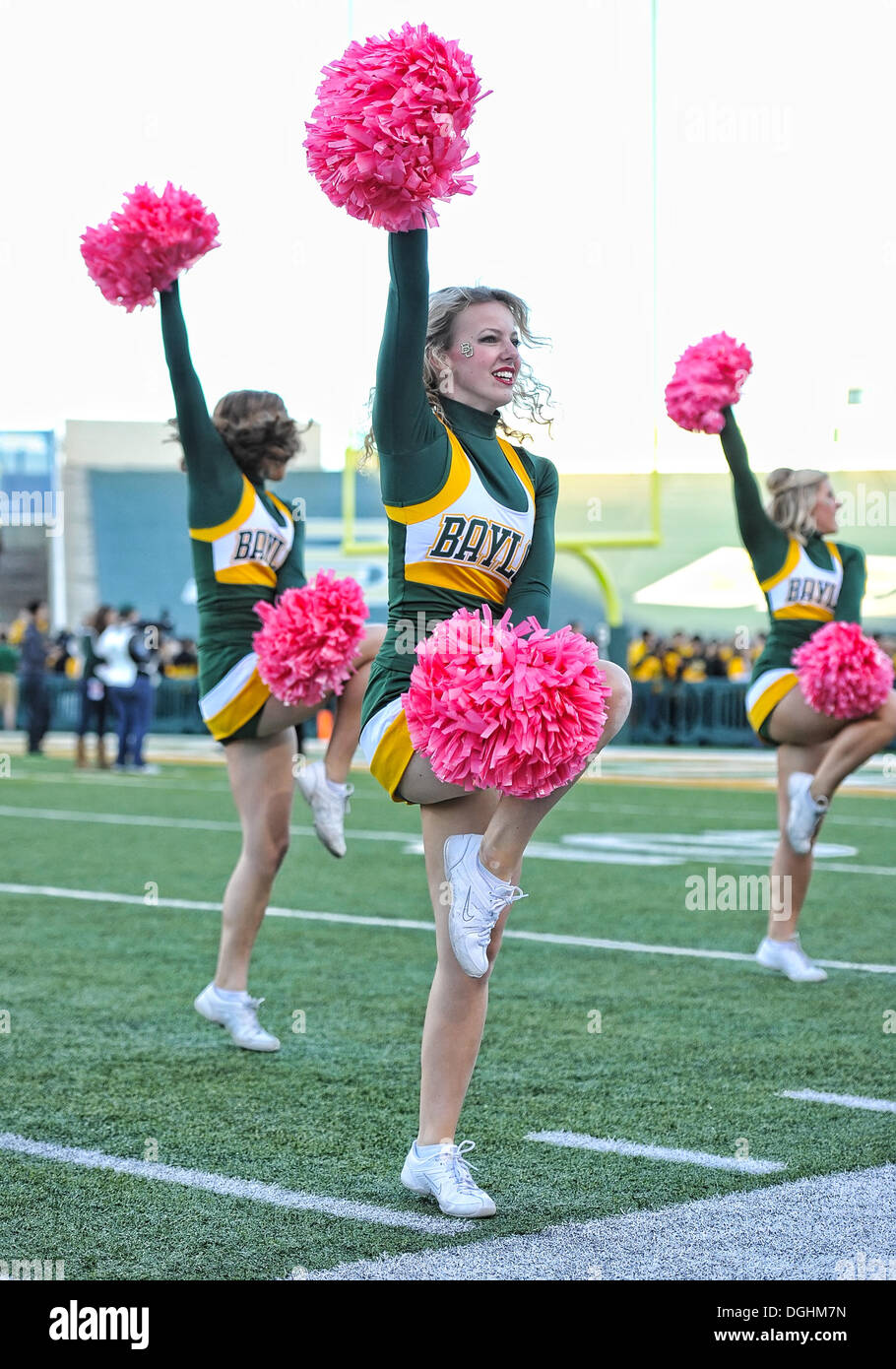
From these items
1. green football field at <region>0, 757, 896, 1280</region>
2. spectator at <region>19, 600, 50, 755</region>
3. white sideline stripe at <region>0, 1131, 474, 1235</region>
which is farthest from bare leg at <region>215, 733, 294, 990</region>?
spectator at <region>19, 600, 50, 755</region>

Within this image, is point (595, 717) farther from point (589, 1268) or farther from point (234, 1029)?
point (234, 1029)

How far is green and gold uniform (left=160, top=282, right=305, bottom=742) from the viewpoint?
14.6ft

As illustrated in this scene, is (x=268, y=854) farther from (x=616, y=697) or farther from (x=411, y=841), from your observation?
(x=411, y=841)

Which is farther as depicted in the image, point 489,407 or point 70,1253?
point 489,407

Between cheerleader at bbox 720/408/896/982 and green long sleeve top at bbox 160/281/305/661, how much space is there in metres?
1.77

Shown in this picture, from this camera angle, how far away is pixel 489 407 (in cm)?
320

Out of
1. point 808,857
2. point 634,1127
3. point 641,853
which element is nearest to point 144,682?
point 641,853

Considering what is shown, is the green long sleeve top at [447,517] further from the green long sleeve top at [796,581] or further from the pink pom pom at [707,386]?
the green long sleeve top at [796,581]

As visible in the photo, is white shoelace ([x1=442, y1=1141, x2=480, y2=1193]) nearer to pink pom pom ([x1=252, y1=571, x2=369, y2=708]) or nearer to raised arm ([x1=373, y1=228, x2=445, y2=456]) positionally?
raised arm ([x1=373, y1=228, x2=445, y2=456])

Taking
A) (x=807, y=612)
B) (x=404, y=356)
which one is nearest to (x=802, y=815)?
(x=807, y=612)

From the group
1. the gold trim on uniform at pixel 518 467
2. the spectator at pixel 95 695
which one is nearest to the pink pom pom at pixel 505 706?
the gold trim on uniform at pixel 518 467

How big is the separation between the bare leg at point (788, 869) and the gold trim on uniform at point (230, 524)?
2.22m

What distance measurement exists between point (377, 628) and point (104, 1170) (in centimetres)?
194

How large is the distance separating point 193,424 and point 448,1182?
222 cm
